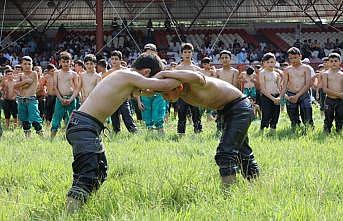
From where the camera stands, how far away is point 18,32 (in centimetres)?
3309

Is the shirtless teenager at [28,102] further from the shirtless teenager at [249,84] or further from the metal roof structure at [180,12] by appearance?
the metal roof structure at [180,12]

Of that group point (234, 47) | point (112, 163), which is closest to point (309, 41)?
point (234, 47)

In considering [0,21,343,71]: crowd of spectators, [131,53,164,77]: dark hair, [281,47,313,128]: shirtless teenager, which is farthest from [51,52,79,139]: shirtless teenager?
[0,21,343,71]: crowd of spectators

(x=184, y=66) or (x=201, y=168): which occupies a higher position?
(x=184, y=66)

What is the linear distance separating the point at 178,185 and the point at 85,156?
2.88ft

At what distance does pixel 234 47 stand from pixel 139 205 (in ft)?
85.8

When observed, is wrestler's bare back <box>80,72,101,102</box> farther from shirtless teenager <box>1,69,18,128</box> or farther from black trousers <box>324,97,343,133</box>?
black trousers <box>324,97,343,133</box>

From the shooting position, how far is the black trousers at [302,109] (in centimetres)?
1037

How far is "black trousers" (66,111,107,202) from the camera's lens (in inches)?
180

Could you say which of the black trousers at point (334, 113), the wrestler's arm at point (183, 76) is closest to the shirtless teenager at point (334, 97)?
the black trousers at point (334, 113)

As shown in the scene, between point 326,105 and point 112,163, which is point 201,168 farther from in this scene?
point 326,105

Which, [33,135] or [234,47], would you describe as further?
[234,47]

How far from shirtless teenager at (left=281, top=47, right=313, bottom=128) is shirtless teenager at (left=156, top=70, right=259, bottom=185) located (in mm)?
4991

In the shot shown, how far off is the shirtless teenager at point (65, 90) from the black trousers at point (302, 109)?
3.84m
